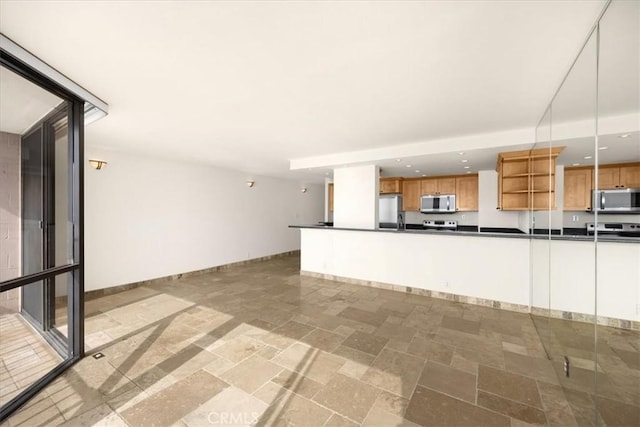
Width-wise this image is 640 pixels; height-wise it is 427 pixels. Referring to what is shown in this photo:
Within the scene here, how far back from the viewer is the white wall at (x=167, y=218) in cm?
446

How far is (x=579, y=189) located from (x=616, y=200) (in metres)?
0.45

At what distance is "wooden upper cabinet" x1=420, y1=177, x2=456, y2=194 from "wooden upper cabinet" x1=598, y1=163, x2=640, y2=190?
17.2 ft

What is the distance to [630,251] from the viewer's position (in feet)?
4.90

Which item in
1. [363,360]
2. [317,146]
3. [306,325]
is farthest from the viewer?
[317,146]

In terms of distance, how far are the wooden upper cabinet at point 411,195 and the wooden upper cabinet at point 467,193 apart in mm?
943

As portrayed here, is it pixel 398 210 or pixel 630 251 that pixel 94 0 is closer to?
pixel 630 251

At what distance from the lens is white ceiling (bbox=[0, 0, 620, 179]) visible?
151cm

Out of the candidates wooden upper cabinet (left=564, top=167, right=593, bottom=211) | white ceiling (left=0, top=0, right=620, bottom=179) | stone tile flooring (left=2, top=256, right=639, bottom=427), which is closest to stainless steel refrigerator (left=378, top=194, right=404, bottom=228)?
stone tile flooring (left=2, top=256, right=639, bottom=427)

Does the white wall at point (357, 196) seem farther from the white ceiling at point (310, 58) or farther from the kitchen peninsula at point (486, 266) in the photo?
the white ceiling at point (310, 58)

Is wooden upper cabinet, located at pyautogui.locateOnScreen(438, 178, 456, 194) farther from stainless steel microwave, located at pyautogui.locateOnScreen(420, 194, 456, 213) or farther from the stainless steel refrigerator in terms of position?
the stainless steel refrigerator

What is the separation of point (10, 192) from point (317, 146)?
3681mm

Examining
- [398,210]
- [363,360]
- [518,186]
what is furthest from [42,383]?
[398,210]

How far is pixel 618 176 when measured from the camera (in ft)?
4.66

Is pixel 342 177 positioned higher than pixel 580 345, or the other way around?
pixel 342 177
